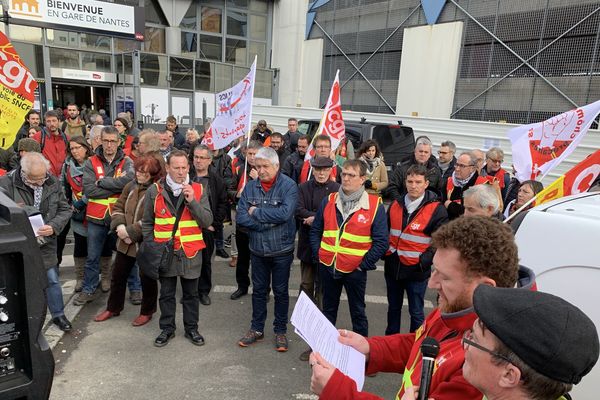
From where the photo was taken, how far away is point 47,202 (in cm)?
394

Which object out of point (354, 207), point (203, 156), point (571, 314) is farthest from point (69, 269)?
point (571, 314)

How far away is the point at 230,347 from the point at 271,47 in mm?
24717

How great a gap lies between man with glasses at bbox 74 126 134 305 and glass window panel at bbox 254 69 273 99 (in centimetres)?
2150

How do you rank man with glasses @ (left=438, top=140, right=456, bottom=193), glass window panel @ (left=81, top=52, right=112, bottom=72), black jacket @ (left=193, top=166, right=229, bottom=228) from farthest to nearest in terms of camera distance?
glass window panel @ (left=81, top=52, right=112, bottom=72) → man with glasses @ (left=438, top=140, right=456, bottom=193) → black jacket @ (left=193, top=166, right=229, bottom=228)

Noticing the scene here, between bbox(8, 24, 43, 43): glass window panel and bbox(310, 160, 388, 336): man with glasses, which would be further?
bbox(8, 24, 43, 43): glass window panel

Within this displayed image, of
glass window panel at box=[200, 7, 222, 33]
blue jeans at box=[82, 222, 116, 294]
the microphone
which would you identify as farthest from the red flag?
glass window panel at box=[200, 7, 222, 33]

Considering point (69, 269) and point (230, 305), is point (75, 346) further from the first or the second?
point (69, 269)

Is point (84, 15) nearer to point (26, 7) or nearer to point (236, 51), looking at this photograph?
point (26, 7)

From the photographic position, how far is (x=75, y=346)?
3.97 metres

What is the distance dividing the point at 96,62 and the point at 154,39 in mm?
4120

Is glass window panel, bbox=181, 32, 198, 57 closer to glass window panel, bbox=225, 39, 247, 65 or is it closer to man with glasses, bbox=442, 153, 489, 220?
glass window panel, bbox=225, 39, 247, 65

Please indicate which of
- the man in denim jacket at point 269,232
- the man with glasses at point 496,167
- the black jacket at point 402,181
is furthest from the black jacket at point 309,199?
the man with glasses at point 496,167

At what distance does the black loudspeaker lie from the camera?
1302 millimetres

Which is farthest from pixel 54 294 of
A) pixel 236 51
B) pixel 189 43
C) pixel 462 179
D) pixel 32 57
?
pixel 236 51
